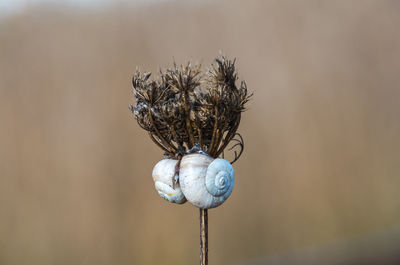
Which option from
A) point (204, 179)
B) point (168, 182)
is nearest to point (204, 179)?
point (204, 179)

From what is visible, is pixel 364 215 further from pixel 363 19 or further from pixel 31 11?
pixel 31 11

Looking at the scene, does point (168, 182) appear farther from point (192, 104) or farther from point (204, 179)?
point (192, 104)

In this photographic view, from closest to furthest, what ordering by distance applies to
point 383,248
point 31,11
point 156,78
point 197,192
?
point 197,192 → point 156,78 → point 31,11 → point 383,248

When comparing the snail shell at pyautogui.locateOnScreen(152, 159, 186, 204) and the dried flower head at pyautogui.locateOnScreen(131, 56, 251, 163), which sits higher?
the dried flower head at pyautogui.locateOnScreen(131, 56, 251, 163)

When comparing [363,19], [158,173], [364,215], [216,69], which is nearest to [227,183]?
[158,173]

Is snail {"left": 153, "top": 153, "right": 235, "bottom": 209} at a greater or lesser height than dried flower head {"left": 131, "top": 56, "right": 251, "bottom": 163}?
lesser
